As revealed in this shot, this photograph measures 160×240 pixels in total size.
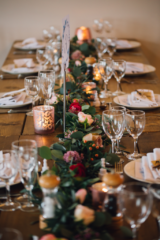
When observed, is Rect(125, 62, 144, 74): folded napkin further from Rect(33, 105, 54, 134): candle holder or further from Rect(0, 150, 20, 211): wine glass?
Rect(0, 150, 20, 211): wine glass

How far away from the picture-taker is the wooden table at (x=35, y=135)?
0.71 metres

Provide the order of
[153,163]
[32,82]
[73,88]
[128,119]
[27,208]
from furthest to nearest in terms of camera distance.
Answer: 1. [73,88]
2. [32,82]
3. [128,119]
4. [153,163]
5. [27,208]

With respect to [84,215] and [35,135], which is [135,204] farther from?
[35,135]

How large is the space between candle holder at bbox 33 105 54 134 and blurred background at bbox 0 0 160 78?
9.90ft

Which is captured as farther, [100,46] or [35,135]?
[100,46]

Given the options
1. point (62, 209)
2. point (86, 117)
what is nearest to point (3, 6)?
point (86, 117)

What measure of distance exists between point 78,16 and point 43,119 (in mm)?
3106

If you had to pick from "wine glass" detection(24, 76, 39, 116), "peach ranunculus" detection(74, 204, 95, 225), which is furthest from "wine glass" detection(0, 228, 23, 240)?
"wine glass" detection(24, 76, 39, 116)

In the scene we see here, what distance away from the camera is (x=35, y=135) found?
4.31 feet

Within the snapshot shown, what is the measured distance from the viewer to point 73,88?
1630 millimetres

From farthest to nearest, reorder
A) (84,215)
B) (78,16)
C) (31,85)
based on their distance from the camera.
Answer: (78,16) → (31,85) → (84,215)

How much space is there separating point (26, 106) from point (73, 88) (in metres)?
0.29

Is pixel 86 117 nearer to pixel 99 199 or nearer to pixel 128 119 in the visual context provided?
pixel 128 119

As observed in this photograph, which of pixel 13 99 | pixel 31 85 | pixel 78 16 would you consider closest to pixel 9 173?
pixel 31 85
